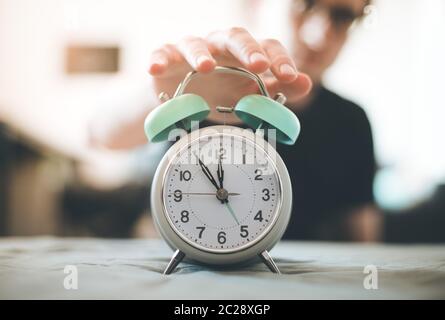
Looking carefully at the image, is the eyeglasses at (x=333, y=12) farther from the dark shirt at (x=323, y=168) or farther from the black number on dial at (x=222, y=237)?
the black number on dial at (x=222, y=237)

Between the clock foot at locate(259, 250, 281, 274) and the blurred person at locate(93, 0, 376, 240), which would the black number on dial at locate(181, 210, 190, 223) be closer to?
the clock foot at locate(259, 250, 281, 274)

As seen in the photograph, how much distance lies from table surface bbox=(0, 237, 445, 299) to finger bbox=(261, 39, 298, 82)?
0.32 m

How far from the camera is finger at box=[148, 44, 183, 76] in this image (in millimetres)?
861

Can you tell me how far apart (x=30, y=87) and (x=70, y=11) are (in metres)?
0.20

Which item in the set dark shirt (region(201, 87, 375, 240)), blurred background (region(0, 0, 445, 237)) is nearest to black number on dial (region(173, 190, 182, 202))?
blurred background (region(0, 0, 445, 237))

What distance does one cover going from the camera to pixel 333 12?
118 centimetres

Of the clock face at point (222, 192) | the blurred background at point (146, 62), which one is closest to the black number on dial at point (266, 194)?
the clock face at point (222, 192)

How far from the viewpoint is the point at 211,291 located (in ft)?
2.27

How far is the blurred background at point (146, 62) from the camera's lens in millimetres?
1110

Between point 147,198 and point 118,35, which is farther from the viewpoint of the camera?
point 147,198

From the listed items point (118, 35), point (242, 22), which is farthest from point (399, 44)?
point (118, 35)

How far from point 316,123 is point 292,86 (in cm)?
38
